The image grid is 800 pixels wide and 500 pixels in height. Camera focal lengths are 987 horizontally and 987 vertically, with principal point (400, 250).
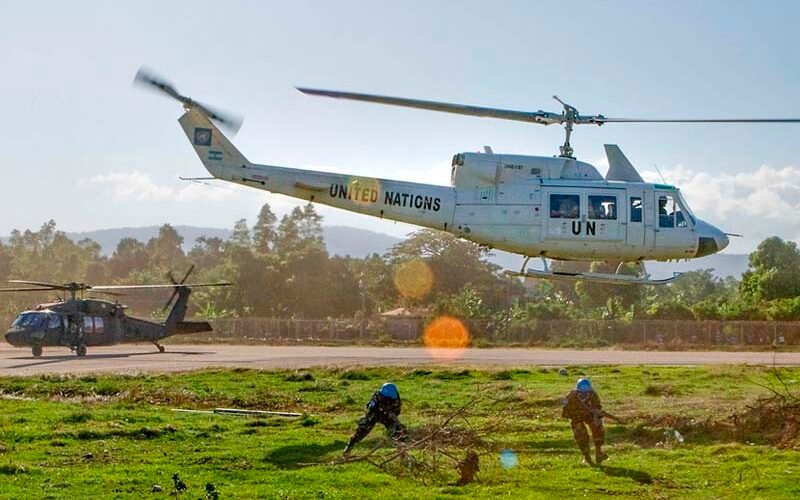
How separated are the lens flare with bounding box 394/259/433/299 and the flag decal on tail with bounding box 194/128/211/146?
2756 inches

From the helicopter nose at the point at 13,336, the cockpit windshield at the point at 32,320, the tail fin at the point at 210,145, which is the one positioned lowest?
the helicopter nose at the point at 13,336

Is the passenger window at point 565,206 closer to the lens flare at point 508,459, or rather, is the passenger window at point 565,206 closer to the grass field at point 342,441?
the grass field at point 342,441

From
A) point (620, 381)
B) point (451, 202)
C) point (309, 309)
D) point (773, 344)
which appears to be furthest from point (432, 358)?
point (309, 309)

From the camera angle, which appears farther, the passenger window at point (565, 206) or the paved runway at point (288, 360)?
the paved runway at point (288, 360)

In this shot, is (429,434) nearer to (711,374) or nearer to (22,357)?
(711,374)

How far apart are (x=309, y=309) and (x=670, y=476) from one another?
81.8 m

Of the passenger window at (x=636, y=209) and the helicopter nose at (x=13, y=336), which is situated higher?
the passenger window at (x=636, y=209)

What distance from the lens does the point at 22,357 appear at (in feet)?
144

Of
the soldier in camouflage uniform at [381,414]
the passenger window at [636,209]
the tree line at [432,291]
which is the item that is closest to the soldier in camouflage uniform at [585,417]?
the soldier in camouflage uniform at [381,414]

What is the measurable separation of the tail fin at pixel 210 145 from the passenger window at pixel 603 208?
9764 mm

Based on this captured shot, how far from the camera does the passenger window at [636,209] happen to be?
27.7m

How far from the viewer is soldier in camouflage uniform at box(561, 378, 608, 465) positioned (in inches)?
668

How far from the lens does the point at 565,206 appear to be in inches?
1083

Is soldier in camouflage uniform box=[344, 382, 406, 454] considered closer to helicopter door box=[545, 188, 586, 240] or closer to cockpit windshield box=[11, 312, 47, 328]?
helicopter door box=[545, 188, 586, 240]
